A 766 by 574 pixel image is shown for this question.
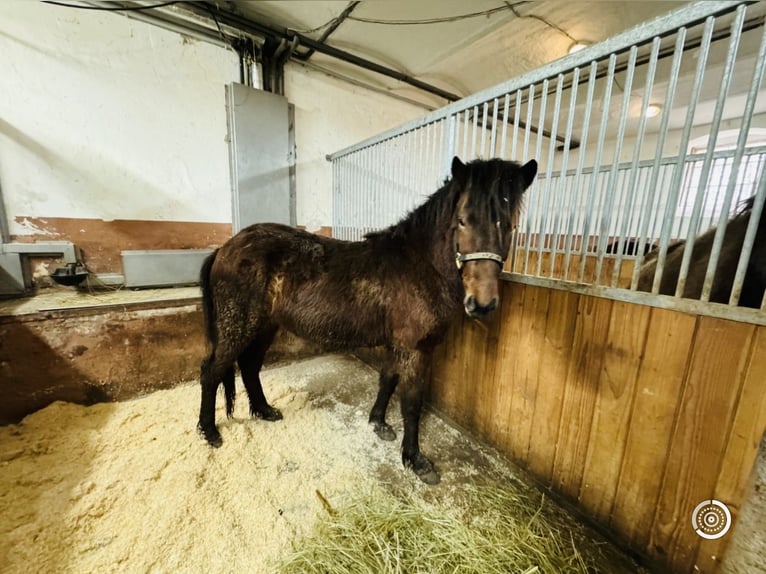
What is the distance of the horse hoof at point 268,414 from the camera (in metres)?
1.81

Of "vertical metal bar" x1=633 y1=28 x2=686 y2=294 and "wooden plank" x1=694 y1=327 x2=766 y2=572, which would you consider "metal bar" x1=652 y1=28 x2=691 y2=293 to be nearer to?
"vertical metal bar" x1=633 y1=28 x2=686 y2=294

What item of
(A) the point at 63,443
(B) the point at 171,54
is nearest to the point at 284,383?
(A) the point at 63,443

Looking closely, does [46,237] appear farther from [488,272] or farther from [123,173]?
[488,272]

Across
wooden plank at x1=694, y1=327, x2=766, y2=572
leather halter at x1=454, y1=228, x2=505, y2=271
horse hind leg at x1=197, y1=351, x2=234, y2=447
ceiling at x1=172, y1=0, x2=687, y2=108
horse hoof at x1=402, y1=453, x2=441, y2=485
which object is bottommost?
horse hoof at x1=402, y1=453, x2=441, y2=485

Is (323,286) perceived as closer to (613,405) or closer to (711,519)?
(613,405)

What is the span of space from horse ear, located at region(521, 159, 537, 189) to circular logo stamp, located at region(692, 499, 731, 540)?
1230 mm

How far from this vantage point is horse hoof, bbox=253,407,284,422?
181cm

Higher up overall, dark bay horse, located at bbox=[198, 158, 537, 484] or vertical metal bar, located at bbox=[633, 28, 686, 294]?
vertical metal bar, located at bbox=[633, 28, 686, 294]

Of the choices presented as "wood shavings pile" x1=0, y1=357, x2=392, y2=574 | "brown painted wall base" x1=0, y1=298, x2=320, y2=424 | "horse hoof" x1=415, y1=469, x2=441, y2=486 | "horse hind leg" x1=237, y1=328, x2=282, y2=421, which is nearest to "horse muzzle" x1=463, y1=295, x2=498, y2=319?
"horse hoof" x1=415, y1=469, x2=441, y2=486

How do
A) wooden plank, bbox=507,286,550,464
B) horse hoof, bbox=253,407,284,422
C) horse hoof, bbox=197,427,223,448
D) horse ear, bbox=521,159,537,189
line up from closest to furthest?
horse ear, bbox=521,159,537,189
wooden plank, bbox=507,286,550,464
horse hoof, bbox=197,427,223,448
horse hoof, bbox=253,407,284,422

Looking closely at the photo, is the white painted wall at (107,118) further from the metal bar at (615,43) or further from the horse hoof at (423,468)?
the horse hoof at (423,468)

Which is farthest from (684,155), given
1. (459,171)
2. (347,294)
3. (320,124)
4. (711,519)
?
(320,124)

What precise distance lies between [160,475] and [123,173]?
221cm

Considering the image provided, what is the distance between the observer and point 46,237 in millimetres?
2053
